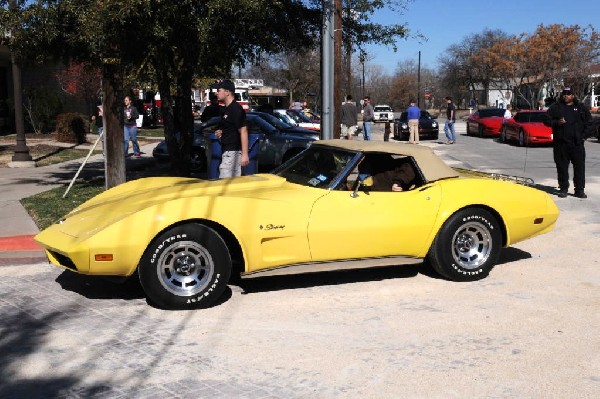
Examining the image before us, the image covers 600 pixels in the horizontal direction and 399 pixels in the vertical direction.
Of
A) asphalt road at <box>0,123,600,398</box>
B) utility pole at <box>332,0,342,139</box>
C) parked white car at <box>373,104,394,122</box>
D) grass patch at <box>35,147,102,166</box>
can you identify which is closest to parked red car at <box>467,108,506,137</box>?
utility pole at <box>332,0,342,139</box>

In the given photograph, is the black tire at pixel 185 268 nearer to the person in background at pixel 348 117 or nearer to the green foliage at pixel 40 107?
the person in background at pixel 348 117

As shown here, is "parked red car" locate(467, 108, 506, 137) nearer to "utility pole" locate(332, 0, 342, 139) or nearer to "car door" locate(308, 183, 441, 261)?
"utility pole" locate(332, 0, 342, 139)

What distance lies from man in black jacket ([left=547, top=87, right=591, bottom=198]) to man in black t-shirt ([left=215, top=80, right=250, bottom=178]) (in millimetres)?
5832

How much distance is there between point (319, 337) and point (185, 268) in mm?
1294

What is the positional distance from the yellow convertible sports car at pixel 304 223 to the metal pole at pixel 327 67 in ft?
14.3

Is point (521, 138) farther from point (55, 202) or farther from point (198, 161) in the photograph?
point (55, 202)

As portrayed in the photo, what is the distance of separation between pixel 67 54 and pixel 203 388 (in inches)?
341

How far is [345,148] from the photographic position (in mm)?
6254

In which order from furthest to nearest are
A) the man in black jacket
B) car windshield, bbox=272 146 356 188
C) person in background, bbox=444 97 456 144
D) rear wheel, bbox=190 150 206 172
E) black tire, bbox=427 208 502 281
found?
person in background, bbox=444 97 456 144 → rear wheel, bbox=190 150 206 172 → the man in black jacket → black tire, bbox=427 208 502 281 → car windshield, bbox=272 146 356 188

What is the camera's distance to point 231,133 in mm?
8047

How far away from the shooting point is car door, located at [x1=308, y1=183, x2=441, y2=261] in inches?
221

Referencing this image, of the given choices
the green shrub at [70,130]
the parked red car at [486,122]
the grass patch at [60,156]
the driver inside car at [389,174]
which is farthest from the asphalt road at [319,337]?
the parked red car at [486,122]

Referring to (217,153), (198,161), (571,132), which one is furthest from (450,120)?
(217,153)

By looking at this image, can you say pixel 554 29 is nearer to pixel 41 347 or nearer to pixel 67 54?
pixel 67 54
